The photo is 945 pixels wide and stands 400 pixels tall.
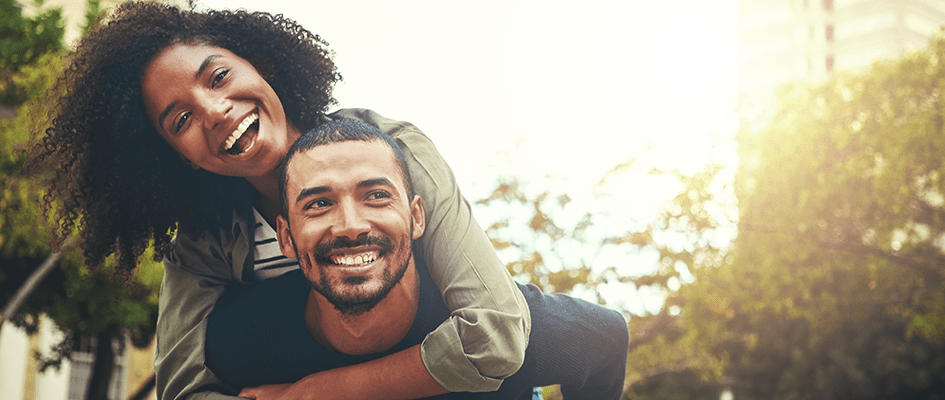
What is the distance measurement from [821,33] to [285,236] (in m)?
57.4

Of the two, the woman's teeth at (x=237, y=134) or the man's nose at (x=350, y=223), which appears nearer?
the man's nose at (x=350, y=223)

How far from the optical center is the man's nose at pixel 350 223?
1993 mm

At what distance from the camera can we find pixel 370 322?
2.17 m

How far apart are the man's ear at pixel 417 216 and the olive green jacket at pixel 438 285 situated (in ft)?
0.27

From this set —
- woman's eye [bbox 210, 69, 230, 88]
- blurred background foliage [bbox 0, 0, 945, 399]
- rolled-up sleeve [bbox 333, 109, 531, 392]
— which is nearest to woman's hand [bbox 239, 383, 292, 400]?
rolled-up sleeve [bbox 333, 109, 531, 392]

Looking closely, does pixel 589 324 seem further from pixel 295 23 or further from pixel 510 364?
pixel 295 23

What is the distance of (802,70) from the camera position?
178ft

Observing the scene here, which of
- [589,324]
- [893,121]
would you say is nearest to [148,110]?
[589,324]

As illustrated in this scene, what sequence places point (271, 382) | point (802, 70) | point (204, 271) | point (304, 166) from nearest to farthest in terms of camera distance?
point (304, 166) → point (271, 382) → point (204, 271) → point (802, 70)

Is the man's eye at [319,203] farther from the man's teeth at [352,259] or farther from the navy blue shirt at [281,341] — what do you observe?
the navy blue shirt at [281,341]

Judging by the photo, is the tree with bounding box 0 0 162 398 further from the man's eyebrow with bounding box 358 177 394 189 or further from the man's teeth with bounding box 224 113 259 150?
the man's eyebrow with bounding box 358 177 394 189

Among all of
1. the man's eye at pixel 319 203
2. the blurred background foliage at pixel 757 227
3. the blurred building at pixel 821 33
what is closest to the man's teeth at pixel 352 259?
the man's eye at pixel 319 203

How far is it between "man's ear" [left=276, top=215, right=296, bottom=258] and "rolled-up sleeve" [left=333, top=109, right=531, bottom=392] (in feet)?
1.20

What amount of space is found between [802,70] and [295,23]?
188ft
